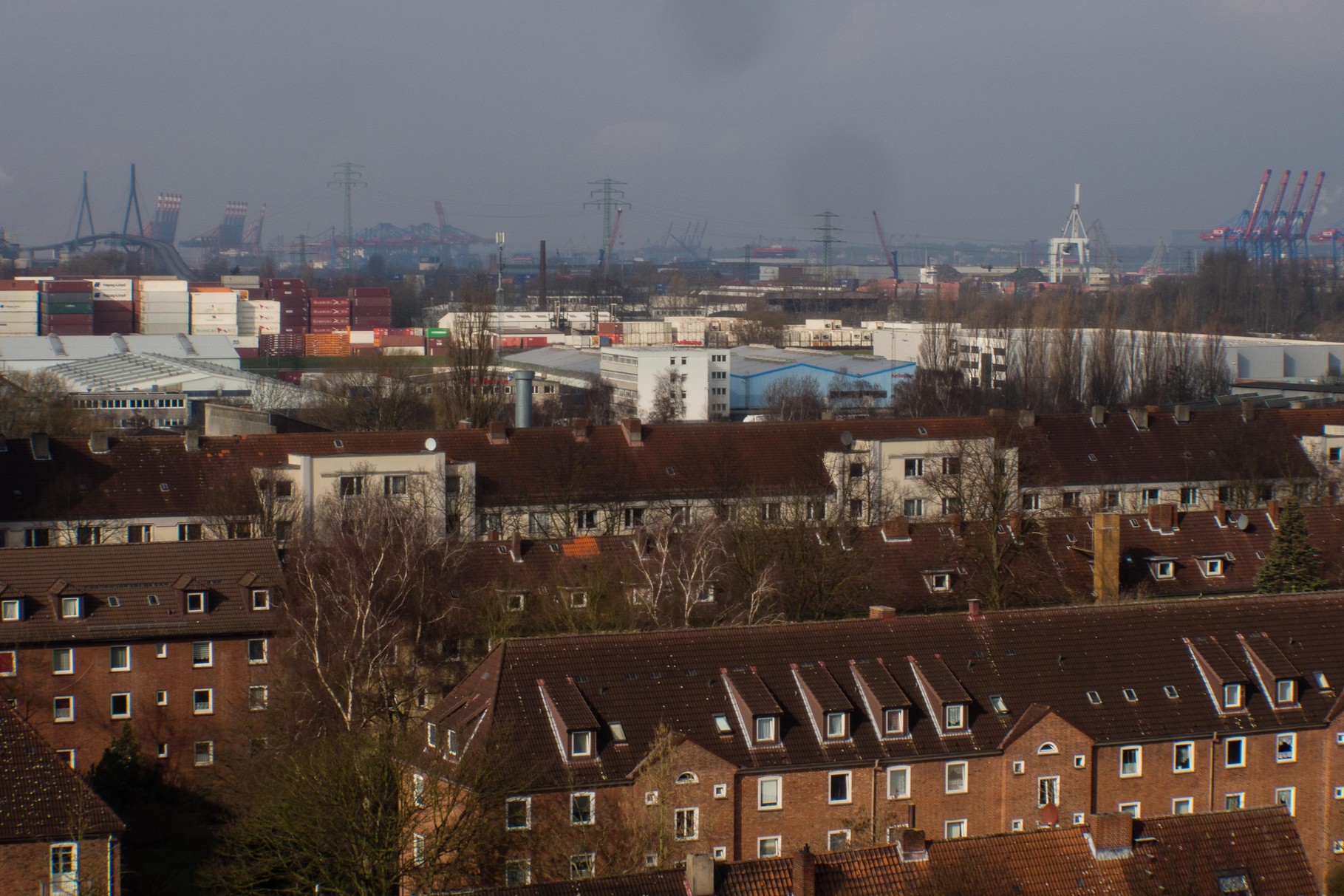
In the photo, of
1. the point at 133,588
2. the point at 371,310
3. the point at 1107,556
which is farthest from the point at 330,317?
the point at 1107,556

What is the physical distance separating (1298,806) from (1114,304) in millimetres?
42713

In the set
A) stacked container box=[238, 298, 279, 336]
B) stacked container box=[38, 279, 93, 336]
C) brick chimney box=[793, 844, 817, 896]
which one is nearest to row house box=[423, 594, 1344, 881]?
brick chimney box=[793, 844, 817, 896]

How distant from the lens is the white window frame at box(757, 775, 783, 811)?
1545 cm

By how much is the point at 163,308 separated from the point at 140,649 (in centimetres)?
9980

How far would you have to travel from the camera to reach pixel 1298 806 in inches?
661

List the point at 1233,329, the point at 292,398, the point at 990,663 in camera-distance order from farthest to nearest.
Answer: the point at 1233,329 → the point at 292,398 → the point at 990,663

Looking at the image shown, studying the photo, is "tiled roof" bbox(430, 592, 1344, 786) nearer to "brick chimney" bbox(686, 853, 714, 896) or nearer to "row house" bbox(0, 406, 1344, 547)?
"brick chimney" bbox(686, 853, 714, 896)

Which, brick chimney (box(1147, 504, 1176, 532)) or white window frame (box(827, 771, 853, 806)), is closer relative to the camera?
white window frame (box(827, 771, 853, 806))

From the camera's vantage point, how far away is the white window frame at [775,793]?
15.4 metres

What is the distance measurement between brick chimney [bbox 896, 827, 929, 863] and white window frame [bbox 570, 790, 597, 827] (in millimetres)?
3435

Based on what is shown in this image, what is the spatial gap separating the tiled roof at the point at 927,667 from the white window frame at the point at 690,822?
A: 55 cm

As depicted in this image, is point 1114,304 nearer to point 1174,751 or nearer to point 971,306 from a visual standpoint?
point 1174,751

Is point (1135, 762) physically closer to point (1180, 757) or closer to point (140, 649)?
point (1180, 757)

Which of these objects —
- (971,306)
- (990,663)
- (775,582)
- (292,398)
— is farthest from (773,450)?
(971,306)
